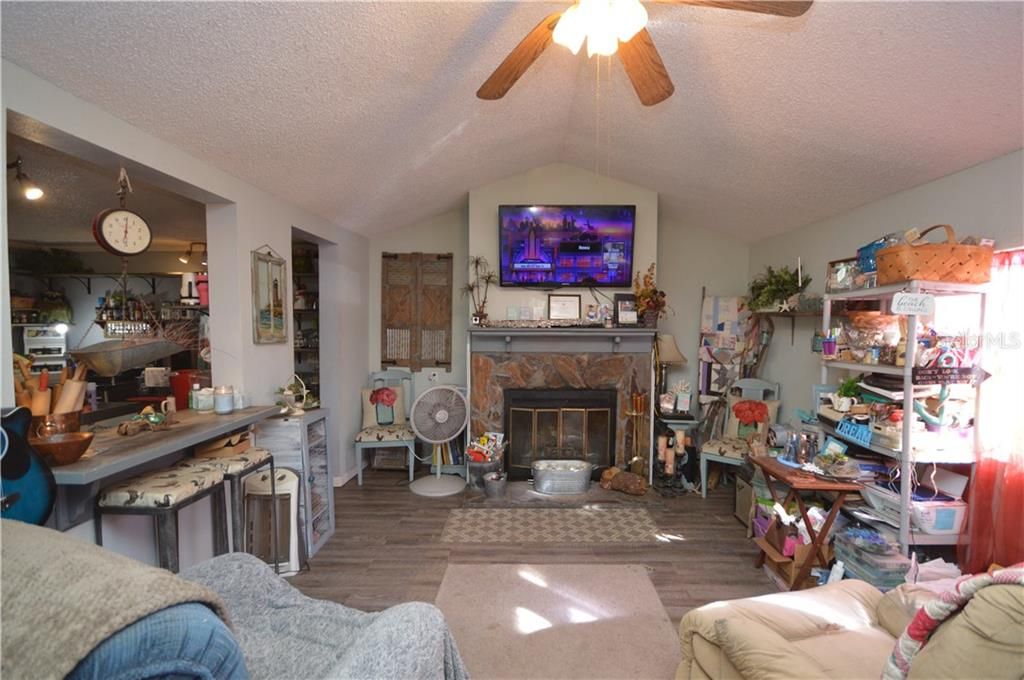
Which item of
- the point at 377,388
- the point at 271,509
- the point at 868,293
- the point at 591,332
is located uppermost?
the point at 868,293

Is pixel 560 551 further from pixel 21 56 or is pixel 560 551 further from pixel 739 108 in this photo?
pixel 21 56

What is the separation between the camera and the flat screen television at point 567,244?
3730 mm

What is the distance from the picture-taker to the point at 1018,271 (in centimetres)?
174

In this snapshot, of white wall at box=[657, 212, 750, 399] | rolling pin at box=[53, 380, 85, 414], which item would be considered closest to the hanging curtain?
white wall at box=[657, 212, 750, 399]

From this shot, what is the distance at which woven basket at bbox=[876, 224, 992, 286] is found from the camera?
181 cm

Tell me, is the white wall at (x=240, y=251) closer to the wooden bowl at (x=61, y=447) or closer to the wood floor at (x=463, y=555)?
the wooden bowl at (x=61, y=447)

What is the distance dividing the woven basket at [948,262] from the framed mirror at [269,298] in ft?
10.9

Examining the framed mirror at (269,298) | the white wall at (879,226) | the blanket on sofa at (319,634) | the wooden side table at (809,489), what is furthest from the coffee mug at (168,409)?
the white wall at (879,226)

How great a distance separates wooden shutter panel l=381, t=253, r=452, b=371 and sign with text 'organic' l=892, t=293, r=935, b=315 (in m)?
3.45

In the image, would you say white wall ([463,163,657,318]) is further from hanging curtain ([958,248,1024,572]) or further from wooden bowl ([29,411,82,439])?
wooden bowl ([29,411,82,439])

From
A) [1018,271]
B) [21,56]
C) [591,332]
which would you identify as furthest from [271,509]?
[1018,271]

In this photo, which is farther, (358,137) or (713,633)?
(358,137)

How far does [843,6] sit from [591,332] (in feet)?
8.22

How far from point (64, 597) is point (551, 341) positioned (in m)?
3.41
